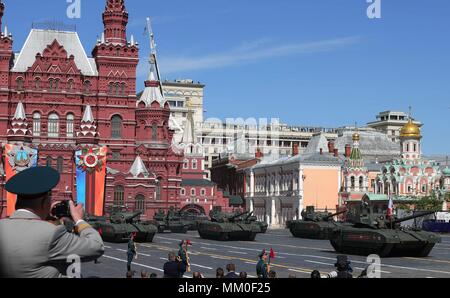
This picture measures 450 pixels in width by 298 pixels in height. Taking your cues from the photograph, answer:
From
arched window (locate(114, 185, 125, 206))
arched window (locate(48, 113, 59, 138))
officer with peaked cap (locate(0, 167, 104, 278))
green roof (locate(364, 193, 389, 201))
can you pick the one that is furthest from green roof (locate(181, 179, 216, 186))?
officer with peaked cap (locate(0, 167, 104, 278))

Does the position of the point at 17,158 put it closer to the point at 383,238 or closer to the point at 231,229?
the point at 231,229

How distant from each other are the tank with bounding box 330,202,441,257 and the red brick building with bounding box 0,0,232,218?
44.1 m

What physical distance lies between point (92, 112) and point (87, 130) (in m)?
4.30

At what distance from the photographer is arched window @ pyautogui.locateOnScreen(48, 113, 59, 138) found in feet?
258

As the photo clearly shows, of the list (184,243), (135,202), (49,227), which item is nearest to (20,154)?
(135,202)

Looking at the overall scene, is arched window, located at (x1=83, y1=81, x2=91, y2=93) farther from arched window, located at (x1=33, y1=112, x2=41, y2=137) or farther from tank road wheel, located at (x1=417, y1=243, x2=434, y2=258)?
tank road wheel, located at (x1=417, y1=243, x2=434, y2=258)

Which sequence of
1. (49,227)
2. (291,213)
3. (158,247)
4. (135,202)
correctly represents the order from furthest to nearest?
(291,213) < (135,202) < (158,247) < (49,227)

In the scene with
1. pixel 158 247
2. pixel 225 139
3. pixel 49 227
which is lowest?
pixel 158 247

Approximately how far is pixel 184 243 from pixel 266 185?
73.1 metres

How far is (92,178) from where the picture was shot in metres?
73.1

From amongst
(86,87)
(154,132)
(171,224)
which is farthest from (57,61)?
(171,224)

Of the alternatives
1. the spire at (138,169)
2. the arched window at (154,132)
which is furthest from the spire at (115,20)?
the spire at (138,169)

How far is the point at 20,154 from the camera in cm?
7231
